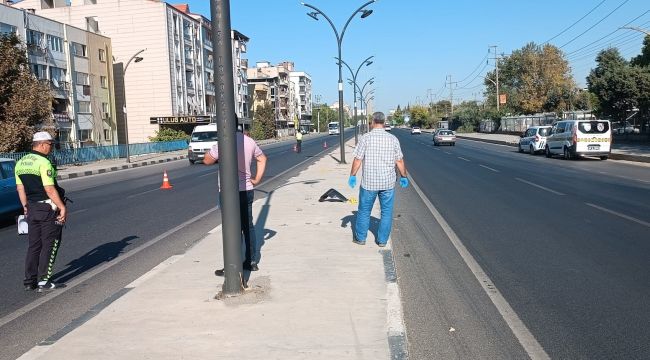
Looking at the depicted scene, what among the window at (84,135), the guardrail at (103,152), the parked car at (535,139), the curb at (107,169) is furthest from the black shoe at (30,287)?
the window at (84,135)

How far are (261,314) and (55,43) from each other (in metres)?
47.1

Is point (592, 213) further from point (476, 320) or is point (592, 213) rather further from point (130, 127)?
point (130, 127)

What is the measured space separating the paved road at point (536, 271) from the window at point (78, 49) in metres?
43.1

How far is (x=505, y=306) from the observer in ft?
16.8

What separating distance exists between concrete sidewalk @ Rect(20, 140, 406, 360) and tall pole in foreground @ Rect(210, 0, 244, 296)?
29cm

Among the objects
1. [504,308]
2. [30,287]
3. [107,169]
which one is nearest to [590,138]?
[504,308]

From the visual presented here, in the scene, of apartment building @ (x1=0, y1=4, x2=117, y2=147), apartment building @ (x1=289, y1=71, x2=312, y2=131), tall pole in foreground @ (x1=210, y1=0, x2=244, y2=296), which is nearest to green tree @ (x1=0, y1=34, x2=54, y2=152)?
apartment building @ (x1=0, y1=4, x2=117, y2=147)

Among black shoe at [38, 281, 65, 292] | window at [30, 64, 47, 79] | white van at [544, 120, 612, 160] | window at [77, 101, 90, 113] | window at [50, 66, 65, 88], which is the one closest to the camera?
black shoe at [38, 281, 65, 292]

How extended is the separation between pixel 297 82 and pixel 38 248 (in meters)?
163

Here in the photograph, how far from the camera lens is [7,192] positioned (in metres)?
11.8

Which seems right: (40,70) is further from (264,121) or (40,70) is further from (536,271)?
(264,121)

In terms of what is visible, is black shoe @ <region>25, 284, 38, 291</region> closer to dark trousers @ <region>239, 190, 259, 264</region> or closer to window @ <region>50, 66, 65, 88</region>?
dark trousers @ <region>239, 190, 259, 264</region>

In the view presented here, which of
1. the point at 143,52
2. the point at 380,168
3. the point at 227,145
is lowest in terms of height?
the point at 380,168

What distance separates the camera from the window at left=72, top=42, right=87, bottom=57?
47494 millimetres
